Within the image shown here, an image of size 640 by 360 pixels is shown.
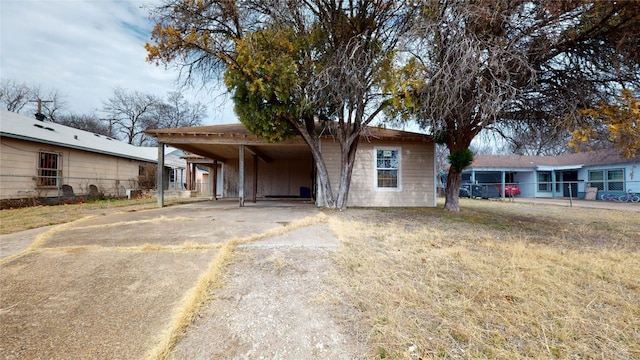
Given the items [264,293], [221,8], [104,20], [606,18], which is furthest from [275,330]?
[104,20]

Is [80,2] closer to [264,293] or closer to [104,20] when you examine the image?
[104,20]

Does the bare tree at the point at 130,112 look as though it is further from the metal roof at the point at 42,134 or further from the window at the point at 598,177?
the window at the point at 598,177

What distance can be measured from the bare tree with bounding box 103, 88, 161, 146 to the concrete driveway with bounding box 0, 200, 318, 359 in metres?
32.2

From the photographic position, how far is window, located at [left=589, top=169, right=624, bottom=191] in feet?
55.5

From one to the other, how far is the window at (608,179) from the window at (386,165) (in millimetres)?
15253

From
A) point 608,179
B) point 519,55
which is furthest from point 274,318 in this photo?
point 608,179

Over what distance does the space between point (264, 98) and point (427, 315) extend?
7541mm

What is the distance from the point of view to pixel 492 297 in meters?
2.43

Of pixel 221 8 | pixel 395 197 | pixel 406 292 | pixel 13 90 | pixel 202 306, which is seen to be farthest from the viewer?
pixel 13 90

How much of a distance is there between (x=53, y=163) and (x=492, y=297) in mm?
16247

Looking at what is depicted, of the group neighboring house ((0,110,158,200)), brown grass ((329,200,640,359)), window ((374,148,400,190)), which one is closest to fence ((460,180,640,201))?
A: window ((374,148,400,190))

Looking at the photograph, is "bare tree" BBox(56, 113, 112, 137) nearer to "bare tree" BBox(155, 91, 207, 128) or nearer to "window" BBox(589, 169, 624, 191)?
"bare tree" BBox(155, 91, 207, 128)

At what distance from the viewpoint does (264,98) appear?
8.19 meters

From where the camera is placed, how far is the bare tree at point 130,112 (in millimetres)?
30766
